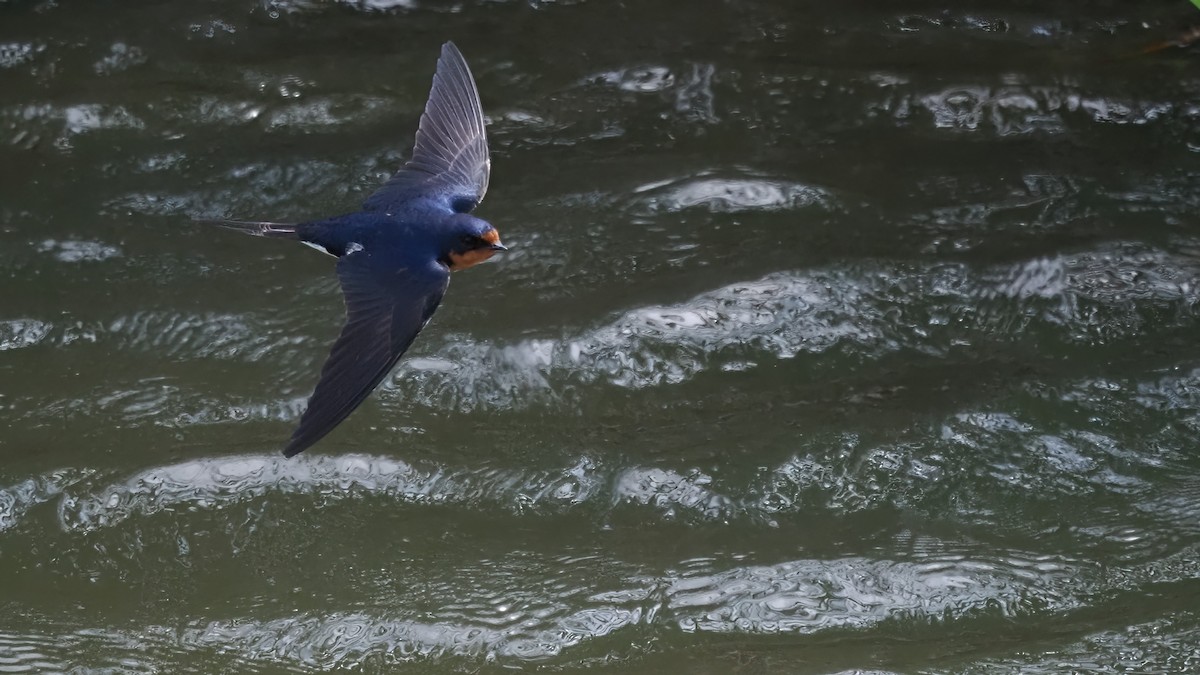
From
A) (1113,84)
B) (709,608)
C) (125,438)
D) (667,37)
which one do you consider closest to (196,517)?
(125,438)

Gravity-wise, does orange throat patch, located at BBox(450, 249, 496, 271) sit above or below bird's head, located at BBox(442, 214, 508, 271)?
below

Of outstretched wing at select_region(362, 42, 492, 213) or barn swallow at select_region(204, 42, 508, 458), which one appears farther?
outstretched wing at select_region(362, 42, 492, 213)

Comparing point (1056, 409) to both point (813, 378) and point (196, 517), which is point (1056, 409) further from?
point (196, 517)

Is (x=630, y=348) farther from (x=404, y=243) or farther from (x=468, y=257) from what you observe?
(x=404, y=243)

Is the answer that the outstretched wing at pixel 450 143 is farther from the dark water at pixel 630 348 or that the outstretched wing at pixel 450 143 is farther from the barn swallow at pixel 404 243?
the dark water at pixel 630 348

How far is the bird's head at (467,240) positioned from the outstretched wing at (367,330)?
90mm

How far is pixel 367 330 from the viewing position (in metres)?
2.12

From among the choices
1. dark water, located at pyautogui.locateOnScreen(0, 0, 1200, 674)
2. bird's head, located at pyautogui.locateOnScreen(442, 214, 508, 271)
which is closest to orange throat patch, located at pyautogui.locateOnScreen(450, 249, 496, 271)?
bird's head, located at pyautogui.locateOnScreen(442, 214, 508, 271)

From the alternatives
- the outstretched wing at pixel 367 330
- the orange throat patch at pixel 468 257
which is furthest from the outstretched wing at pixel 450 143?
the outstretched wing at pixel 367 330

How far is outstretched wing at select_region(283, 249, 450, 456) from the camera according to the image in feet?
6.24

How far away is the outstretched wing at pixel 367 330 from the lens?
1903mm

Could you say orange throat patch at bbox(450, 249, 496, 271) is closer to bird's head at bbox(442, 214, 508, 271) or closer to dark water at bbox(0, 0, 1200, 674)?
bird's head at bbox(442, 214, 508, 271)

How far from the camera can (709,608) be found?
8.14 ft

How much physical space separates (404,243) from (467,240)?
Answer: 0.39 ft
